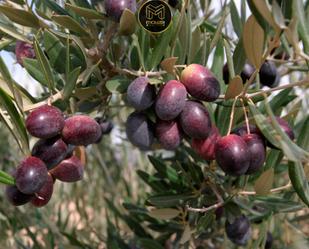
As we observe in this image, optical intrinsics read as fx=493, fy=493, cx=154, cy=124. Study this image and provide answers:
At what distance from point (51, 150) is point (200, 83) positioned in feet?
0.78

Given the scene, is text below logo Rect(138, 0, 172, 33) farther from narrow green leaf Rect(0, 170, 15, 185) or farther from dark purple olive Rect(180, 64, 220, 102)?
narrow green leaf Rect(0, 170, 15, 185)

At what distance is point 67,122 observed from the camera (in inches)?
28.8

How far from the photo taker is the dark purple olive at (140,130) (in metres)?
0.80

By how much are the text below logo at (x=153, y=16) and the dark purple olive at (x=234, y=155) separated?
203 millimetres

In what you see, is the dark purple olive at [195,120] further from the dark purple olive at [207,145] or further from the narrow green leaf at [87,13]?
the narrow green leaf at [87,13]

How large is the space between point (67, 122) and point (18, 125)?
0.07 metres

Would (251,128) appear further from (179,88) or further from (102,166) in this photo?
(102,166)

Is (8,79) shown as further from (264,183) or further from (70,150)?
(264,183)

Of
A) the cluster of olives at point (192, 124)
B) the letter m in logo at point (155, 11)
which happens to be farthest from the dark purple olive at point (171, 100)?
the letter m in logo at point (155, 11)

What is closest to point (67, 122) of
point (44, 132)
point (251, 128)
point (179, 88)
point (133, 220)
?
point (44, 132)

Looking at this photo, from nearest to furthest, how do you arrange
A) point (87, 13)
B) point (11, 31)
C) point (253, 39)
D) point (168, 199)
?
point (253, 39), point (87, 13), point (11, 31), point (168, 199)

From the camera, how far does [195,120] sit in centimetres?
74

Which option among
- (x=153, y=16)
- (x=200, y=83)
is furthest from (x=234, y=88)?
(x=153, y=16)

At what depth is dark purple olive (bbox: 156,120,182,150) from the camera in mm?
772
